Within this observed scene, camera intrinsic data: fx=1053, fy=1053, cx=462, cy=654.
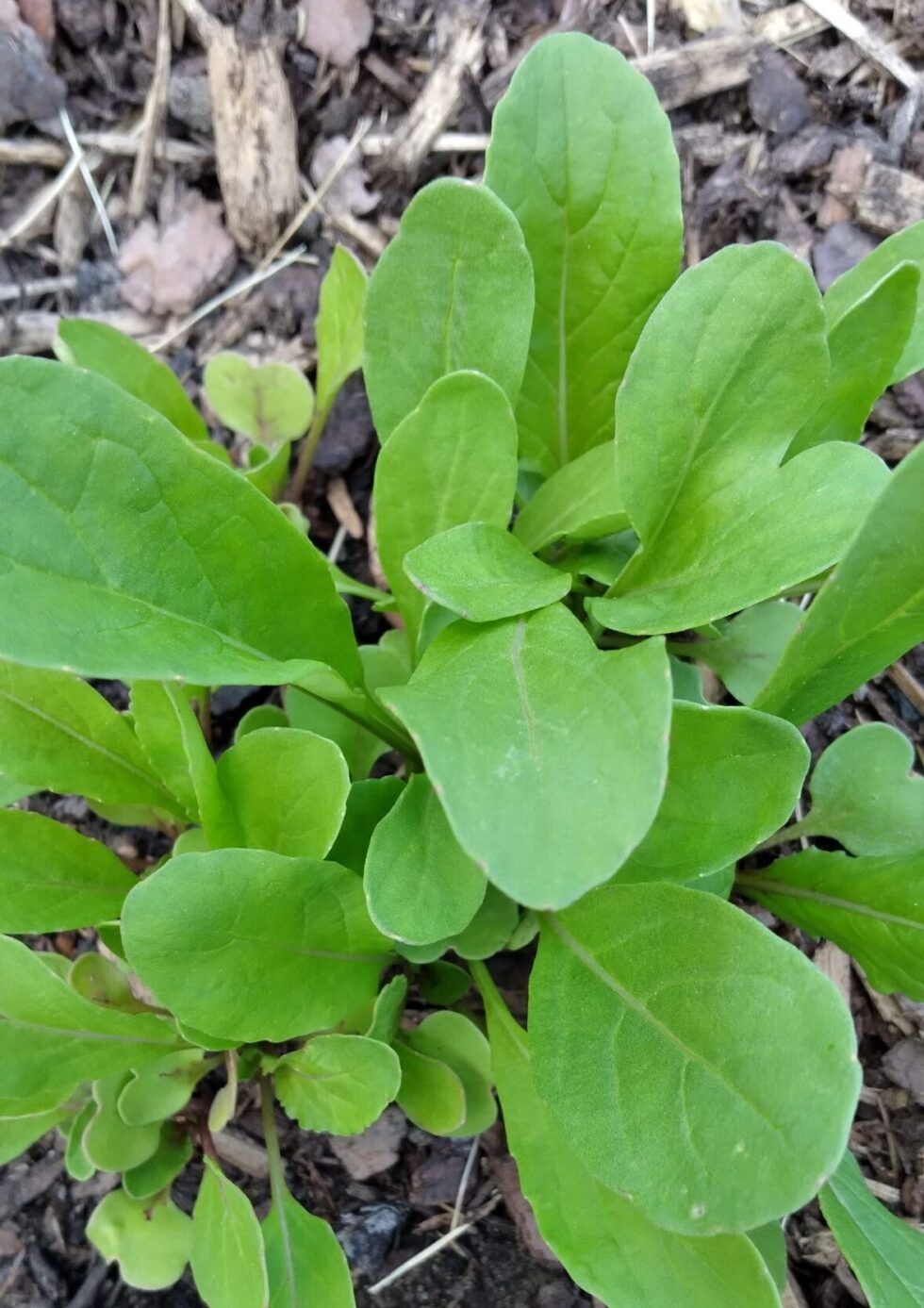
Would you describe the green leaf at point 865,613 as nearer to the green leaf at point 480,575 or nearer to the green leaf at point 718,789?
the green leaf at point 718,789

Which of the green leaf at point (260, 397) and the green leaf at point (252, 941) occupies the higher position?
the green leaf at point (260, 397)

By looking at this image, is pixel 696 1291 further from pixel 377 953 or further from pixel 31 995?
pixel 31 995


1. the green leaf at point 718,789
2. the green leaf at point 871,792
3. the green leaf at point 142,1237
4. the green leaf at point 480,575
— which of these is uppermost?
the green leaf at point 480,575

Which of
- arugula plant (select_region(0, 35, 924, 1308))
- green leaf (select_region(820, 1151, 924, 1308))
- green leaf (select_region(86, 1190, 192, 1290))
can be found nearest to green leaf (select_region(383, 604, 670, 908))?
arugula plant (select_region(0, 35, 924, 1308))

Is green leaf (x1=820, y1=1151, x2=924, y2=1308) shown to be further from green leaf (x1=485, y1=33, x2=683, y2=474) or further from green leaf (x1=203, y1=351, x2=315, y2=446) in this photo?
green leaf (x1=203, y1=351, x2=315, y2=446)

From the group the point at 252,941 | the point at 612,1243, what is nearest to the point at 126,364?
the point at 252,941

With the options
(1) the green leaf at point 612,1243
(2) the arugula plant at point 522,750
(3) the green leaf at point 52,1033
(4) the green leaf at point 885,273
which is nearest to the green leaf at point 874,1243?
(2) the arugula plant at point 522,750
